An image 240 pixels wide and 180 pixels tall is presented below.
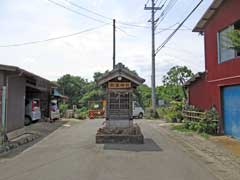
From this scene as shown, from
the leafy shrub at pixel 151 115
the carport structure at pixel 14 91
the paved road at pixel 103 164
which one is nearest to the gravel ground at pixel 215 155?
the paved road at pixel 103 164

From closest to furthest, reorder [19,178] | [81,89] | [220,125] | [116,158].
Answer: [19,178] < [116,158] < [220,125] < [81,89]

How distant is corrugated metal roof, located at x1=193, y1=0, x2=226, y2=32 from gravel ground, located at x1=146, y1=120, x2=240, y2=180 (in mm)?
7117

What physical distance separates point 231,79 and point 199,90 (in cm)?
598

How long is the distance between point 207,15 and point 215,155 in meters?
9.73

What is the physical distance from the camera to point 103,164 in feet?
29.3

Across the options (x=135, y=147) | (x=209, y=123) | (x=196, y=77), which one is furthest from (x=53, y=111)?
(x=135, y=147)

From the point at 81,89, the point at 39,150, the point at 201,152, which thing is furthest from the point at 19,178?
the point at 81,89

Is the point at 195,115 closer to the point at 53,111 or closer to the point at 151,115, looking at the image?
the point at 53,111

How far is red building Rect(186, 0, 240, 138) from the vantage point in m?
14.7

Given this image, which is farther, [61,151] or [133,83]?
[133,83]

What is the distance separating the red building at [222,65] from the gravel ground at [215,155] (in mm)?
1662

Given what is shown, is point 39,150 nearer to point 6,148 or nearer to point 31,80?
point 6,148

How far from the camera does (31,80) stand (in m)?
19.9

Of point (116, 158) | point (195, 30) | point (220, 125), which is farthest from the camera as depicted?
point (195, 30)
